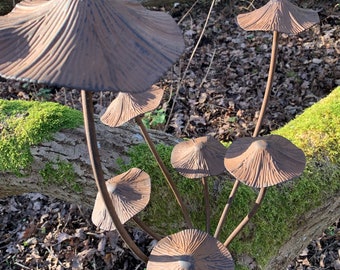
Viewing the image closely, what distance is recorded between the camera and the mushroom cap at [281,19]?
71.5 inches

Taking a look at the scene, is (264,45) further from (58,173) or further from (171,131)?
(58,173)

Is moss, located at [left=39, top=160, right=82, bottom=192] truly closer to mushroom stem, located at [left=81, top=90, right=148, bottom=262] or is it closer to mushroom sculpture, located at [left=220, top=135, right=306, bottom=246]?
mushroom stem, located at [left=81, top=90, right=148, bottom=262]

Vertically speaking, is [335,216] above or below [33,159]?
below

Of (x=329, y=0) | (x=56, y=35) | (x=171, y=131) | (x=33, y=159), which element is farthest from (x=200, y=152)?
(x=329, y=0)

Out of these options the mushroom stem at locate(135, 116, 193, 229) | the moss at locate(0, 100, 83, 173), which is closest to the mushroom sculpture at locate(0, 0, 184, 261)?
the mushroom stem at locate(135, 116, 193, 229)

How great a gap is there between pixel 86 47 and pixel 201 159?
1.05 metres

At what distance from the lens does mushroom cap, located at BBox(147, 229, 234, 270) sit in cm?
158

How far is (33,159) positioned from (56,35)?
1.80m

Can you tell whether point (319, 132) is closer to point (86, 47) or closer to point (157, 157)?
point (157, 157)

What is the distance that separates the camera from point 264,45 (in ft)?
19.4

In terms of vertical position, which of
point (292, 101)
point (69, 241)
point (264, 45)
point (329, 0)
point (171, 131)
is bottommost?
point (69, 241)

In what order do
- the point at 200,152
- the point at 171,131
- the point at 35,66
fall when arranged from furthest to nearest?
the point at 171,131 < the point at 200,152 < the point at 35,66

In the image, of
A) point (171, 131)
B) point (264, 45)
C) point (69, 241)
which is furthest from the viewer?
point (264, 45)

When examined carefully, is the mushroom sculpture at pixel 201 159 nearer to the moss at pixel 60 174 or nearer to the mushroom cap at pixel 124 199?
the mushroom cap at pixel 124 199
